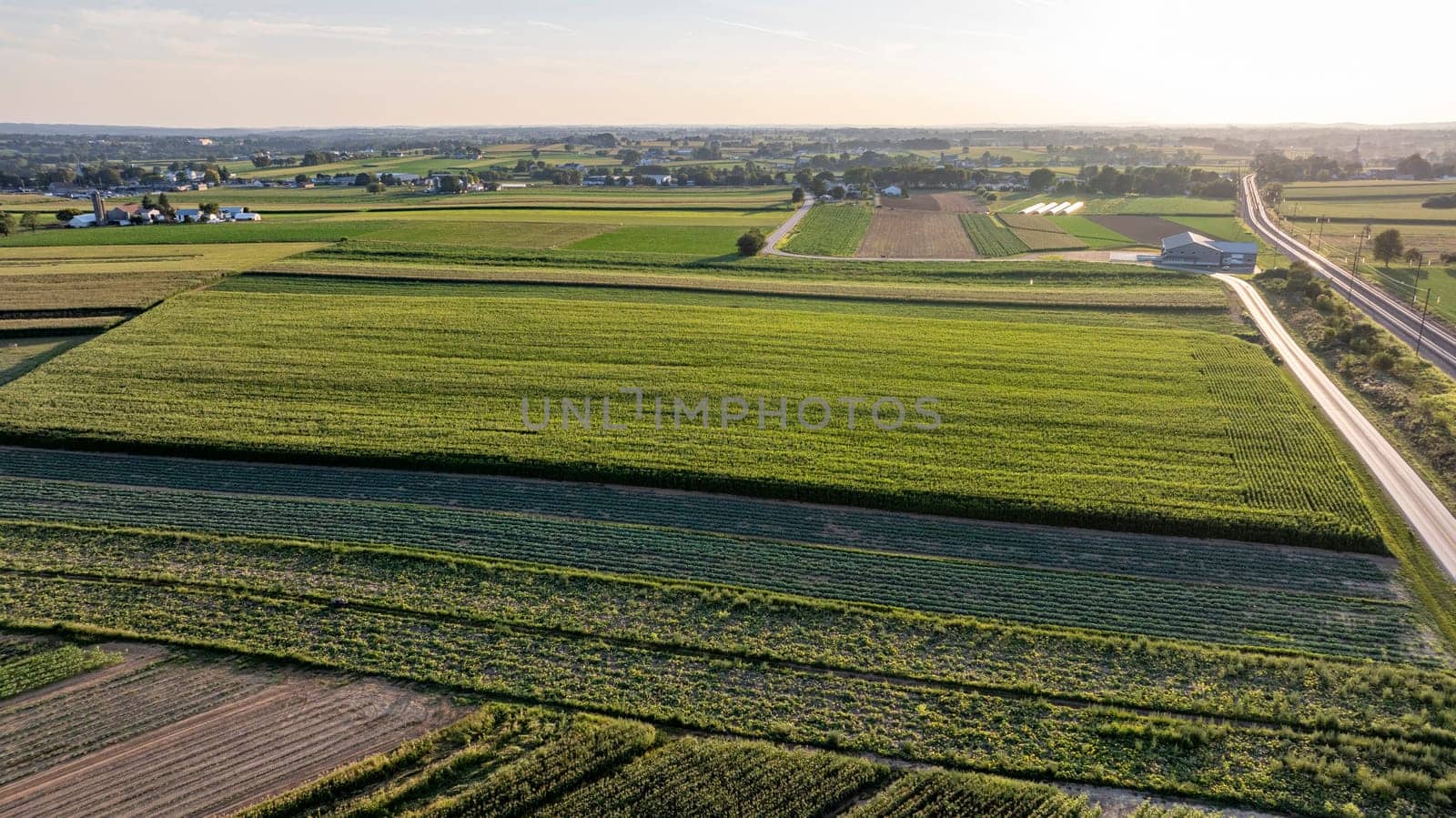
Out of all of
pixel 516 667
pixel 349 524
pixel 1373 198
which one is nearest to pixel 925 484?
pixel 516 667

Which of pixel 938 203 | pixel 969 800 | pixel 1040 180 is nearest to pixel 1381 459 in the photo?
pixel 969 800

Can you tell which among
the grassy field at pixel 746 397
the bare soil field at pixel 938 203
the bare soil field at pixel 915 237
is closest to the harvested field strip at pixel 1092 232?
the bare soil field at pixel 915 237

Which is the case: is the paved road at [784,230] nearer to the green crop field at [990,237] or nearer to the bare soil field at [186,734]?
the green crop field at [990,237]

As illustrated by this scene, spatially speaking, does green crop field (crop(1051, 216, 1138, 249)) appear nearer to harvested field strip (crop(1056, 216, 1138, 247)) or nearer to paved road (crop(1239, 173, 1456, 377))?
harvested field strip (crop(1056, 216, 1138, 247))

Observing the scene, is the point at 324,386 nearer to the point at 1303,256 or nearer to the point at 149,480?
the point at 149,480

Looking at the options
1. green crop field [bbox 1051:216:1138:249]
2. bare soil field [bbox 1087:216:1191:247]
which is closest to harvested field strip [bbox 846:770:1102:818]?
green crop field [bbox 1051:216:1138:249]

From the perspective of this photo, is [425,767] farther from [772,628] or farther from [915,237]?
[915,237]
